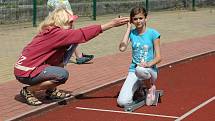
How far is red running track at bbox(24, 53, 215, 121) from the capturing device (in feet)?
23.3

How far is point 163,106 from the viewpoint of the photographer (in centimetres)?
775

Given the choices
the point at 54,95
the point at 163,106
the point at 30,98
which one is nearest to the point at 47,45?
the point at 30,98

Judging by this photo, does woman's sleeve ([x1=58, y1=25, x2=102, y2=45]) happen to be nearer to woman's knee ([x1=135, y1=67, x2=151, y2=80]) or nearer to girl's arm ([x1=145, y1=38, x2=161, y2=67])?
woman's knee ([x1=135, y1=67, x2=151, y2=80])

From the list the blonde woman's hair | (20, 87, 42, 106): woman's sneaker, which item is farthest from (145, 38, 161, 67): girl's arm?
(20, 87, 42, 106): woman's sneaker

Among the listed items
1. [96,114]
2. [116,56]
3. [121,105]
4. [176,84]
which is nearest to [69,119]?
[96,114]

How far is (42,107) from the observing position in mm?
7348

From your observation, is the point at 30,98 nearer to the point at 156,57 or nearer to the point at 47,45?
the point at 47,45

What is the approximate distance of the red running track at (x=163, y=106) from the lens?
280 inches

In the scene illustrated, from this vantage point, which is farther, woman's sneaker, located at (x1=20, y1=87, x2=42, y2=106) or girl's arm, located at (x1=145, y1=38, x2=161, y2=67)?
girl's arm, located at (x1=145, y1=38, x2=161, y2=67)

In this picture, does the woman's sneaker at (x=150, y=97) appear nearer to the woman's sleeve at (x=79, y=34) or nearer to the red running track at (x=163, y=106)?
the red running track at (x=163, y=106)

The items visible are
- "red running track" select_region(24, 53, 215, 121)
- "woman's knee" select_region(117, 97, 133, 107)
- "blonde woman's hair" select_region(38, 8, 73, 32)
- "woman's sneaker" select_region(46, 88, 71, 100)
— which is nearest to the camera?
"red running track" select_region(24, 53, 215, 121)

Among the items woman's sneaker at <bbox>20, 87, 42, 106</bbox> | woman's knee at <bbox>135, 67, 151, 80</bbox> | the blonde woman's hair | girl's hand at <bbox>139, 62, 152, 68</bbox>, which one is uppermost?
the blonde woman's hair

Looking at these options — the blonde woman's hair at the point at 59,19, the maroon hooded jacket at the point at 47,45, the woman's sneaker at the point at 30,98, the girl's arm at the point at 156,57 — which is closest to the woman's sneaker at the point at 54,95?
the woman's sneaker at the point at 30,98

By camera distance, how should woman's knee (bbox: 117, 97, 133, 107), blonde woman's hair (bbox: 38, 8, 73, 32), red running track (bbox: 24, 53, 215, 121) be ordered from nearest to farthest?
red running track (bbox: 24, 53, 215, 121) < blonde woman's hair (bbox: 38, 8, 73, 32) < woman's knee (bbox: 117, 97, 133, 107)
